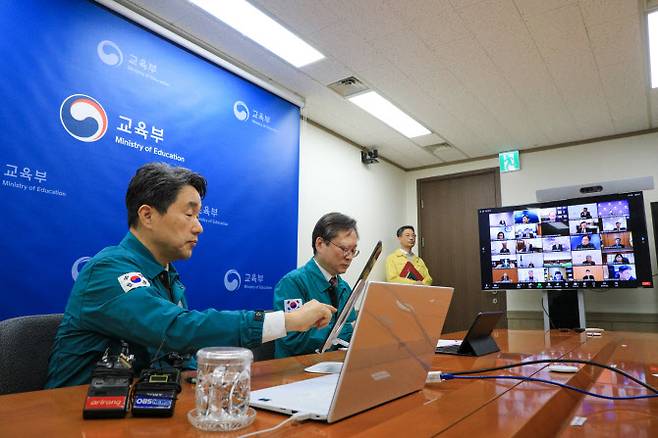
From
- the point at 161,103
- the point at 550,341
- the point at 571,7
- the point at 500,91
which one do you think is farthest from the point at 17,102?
the point at 500,91

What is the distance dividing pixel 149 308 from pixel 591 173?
4991 mm

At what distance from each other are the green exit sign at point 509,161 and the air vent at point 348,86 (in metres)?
2.33

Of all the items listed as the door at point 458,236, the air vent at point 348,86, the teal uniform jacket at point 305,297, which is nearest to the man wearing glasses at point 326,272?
the teal uniform jacket at point 305,297

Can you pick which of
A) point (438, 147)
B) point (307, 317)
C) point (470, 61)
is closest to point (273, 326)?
point (307, 317)

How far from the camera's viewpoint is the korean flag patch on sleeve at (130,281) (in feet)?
3.41

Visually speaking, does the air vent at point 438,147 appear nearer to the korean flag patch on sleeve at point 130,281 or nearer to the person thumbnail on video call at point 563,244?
the person thumbnail on video call at point 563,244

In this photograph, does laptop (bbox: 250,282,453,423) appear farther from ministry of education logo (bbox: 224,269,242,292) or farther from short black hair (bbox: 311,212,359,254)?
ministry of education logo (bbox: 224,269,242,292)

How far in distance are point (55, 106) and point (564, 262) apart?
4281mm

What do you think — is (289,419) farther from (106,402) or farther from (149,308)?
(149,308)

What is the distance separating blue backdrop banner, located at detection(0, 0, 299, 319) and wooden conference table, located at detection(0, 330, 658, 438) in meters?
1.53

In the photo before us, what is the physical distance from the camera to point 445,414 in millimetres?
719

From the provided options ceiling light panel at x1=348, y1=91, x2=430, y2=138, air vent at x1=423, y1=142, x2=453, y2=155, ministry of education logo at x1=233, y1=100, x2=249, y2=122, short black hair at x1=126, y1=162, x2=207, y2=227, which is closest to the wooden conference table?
short black hair at x1=126, y1=162, x2=207, y2=227

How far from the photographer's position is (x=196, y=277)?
9.23ft

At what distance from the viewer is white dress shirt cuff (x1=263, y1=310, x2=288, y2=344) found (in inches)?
40.0
